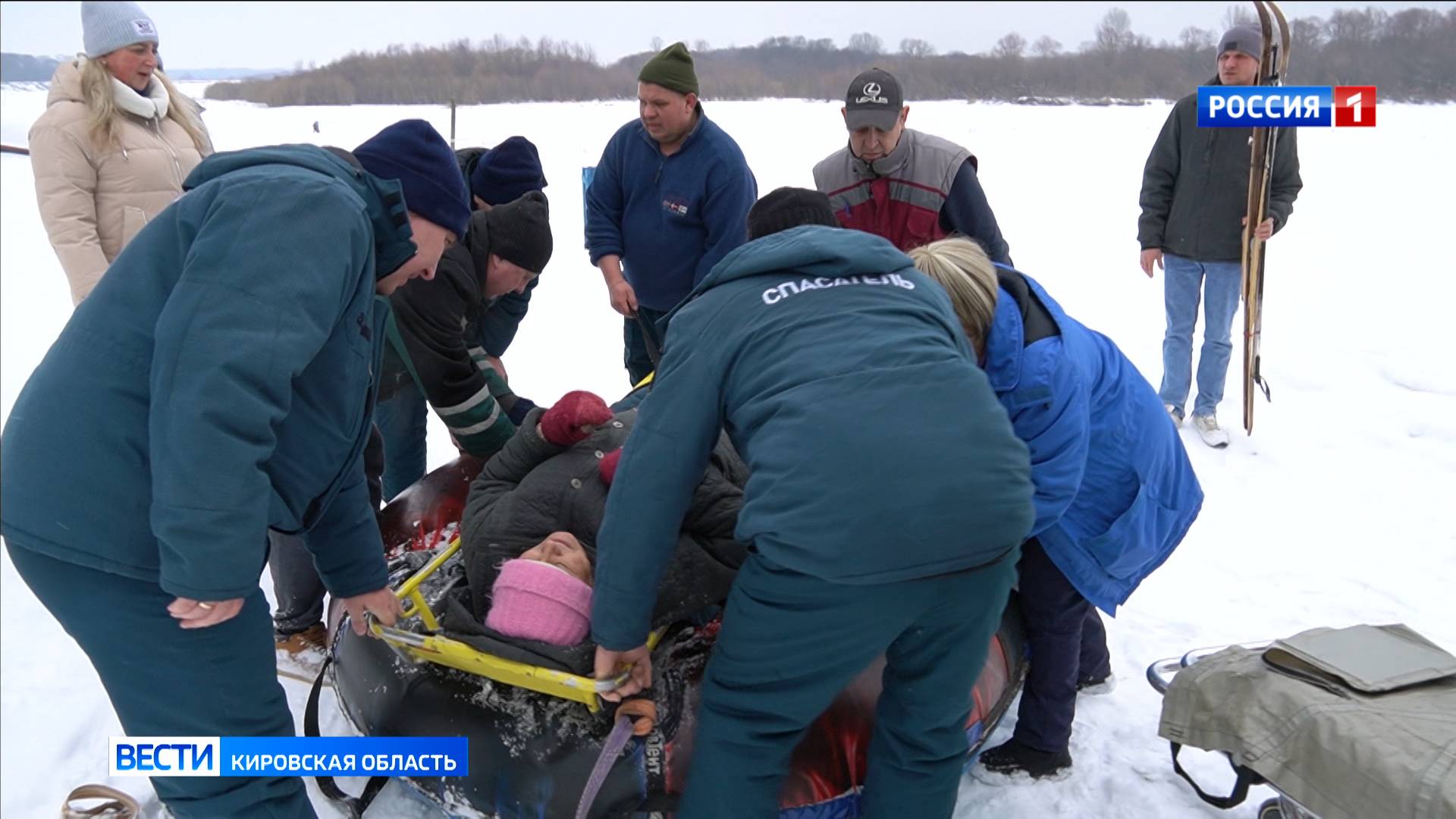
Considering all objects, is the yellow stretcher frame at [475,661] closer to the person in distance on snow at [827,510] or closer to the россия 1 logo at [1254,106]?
the person in distance on snow at [827,510]

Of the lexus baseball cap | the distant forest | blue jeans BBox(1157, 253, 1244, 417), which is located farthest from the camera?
the distant forest

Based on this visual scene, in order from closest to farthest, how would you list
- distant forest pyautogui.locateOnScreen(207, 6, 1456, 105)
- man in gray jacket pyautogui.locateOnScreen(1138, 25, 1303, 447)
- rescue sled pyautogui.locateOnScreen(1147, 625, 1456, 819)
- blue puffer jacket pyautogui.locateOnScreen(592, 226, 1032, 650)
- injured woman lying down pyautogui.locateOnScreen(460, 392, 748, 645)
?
blue puffer jacket pyautogui.locateOnScreen(592, 226, 1032, 650) → rescue sled pyautogui.locateOnScreen(1147, 625, 1456, 819) → injured woman lying down pyautogui.locateOnScreen(460, 392, 748, 645) → man in gray jacket pyautogui.locateOnScreen(1138, 25, 1303, 447) → distant forest pyautogui.locateOnScreen(207, 6, 1456, 105)

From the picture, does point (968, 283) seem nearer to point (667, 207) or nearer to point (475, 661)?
point (475, 661)

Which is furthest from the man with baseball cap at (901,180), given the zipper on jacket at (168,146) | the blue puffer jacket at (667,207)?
the zipper on jacket at (168,146)

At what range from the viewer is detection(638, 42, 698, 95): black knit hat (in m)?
3.70

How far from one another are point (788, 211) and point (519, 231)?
2.85ft

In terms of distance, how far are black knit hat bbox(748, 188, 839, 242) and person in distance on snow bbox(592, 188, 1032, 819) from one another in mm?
498

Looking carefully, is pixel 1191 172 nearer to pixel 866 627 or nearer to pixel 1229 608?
pixel 1229 608

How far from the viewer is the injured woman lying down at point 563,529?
2141 mm

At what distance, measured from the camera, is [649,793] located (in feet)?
6.73

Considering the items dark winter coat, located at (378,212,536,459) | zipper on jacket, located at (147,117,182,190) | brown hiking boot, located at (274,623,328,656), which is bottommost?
brown hiking boot, located at (274,623,328,656)

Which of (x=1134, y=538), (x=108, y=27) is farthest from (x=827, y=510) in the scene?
(x=108, y=27)

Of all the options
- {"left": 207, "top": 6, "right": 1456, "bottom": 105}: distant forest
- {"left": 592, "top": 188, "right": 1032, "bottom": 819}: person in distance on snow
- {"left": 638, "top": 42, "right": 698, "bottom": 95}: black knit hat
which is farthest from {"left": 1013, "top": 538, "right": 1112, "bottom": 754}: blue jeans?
{"left": 207, "top": 6, "right": 1456, "bottom": 105}: distant forest

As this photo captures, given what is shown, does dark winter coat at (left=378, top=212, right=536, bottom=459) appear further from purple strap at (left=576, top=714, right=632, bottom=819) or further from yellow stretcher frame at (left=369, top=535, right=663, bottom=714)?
purple strap at (left=576, top=714, right=632, bottom=819)
